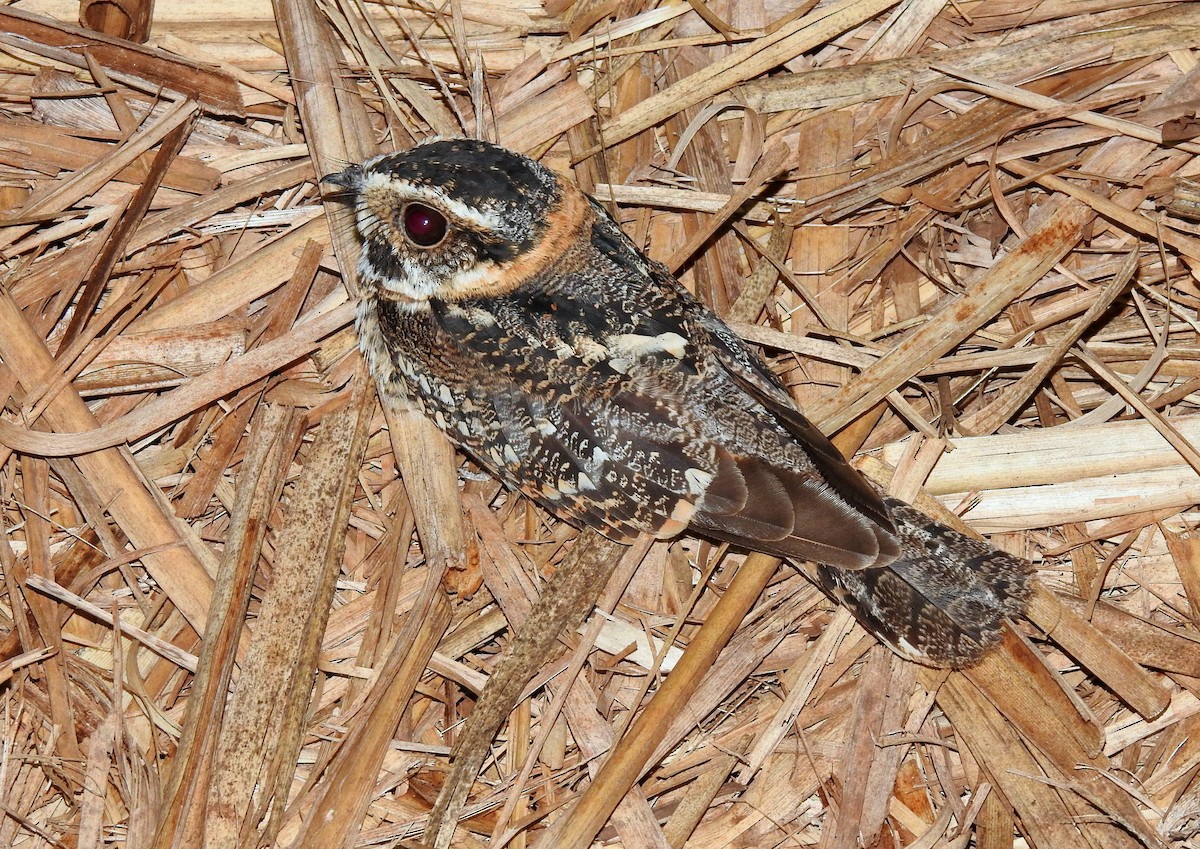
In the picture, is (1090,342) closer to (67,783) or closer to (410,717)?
(410,717)

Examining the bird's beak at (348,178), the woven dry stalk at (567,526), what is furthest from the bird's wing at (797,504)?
the bird's beak at (348,178)

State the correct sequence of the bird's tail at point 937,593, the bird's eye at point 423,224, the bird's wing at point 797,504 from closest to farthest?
the bird's wing at point 797,504
the bird's tail at point 937,593
the bird's eye at point 423,224

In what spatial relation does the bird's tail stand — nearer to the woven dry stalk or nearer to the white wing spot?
the woven dry stalk

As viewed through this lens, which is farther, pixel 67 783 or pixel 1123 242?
pixel 1123 242

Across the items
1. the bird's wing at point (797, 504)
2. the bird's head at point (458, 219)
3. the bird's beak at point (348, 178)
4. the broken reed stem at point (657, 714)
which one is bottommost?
the broken reed stem at point (657, 714)

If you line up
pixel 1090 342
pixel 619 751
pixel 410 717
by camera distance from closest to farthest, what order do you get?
pixel 619 751, pixel 410 717, pixel 1090 342

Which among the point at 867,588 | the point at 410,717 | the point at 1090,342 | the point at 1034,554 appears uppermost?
the point at 1090,342

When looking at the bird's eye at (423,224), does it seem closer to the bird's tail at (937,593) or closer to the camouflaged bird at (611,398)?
the camouflaged bird at (611,398)

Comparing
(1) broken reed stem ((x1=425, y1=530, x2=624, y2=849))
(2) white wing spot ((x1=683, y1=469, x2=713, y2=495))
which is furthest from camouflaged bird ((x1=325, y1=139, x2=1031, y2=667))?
(1) broken reed stem ((x1=425, y1=530, x2=624, y2=849))

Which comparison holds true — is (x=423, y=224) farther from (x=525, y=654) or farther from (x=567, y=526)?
(x=525, y=654)

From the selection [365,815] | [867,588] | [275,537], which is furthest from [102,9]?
[867,588]
